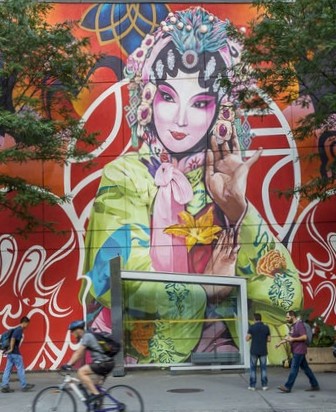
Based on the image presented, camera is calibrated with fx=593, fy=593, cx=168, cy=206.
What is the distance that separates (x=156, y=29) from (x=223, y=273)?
701 cm

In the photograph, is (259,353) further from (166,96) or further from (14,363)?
(166,96)

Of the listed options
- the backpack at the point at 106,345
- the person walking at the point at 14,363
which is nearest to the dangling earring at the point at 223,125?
the person walking at the point at 14,363

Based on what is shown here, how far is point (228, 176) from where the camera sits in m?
16.2

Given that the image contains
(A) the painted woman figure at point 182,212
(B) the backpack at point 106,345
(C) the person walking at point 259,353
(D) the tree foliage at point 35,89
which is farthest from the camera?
(A) the painted woman figure at point 182,212

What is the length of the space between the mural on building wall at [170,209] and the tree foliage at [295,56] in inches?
77.8

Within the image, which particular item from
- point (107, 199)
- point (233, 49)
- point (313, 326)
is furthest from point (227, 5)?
point (313, 326)

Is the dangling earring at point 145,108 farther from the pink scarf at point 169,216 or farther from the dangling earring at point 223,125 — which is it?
the dangling earring at point 223,125

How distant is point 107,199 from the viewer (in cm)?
1617

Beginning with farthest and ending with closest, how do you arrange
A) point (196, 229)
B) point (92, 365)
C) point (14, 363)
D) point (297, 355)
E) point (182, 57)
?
point (182, 57), point (196, 229), point (14, 363), point (297, 355), point (92, 365)

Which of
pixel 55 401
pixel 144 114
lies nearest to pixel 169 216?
pixel 144 114

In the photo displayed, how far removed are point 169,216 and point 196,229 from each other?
2.66ft

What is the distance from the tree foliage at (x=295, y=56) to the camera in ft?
37.5

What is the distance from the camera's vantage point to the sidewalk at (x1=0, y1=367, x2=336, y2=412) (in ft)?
34.1

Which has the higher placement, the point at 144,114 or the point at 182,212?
the point at 144,114
